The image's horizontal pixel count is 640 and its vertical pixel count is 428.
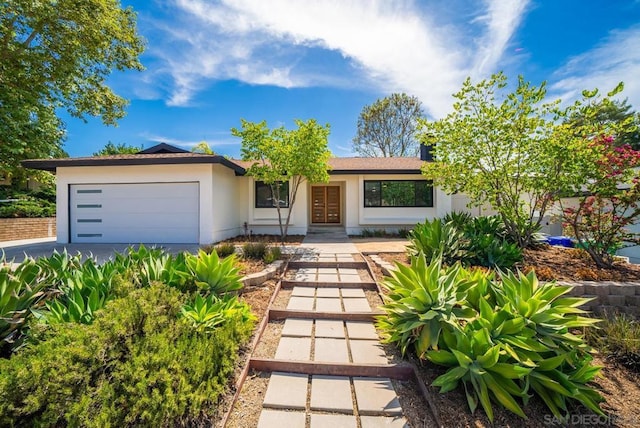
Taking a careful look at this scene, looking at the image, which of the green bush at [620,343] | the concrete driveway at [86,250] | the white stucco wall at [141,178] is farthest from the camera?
the white stucco wall at [141,178]

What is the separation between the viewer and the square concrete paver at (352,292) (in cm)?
487

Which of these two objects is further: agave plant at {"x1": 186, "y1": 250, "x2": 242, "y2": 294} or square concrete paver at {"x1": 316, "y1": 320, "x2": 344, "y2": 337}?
agave plant at {"x1": 186, "y1": 250, "x2": 242, "y2": 294}

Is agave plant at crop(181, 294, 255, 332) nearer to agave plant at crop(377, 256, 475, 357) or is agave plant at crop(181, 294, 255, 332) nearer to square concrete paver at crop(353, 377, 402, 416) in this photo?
square concrete paver at crop(353, 377, 402, 416)

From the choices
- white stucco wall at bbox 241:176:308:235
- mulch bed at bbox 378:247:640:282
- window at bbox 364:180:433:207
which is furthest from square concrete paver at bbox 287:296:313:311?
window at bbox 364:180:433:207

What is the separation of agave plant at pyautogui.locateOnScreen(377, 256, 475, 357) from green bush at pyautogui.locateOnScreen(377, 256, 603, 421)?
1cm

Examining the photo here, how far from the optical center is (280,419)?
233 cm

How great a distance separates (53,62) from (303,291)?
1533cm

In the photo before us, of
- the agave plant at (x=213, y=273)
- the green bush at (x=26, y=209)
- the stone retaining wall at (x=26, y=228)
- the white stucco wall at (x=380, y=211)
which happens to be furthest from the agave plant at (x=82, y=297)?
the green bush at (x=26, y=209)

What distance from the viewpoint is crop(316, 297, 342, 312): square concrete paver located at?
428 cm

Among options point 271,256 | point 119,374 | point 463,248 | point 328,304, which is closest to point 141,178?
point 271,256

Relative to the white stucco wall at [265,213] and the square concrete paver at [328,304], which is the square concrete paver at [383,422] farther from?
the white stucco wall at [265,213]

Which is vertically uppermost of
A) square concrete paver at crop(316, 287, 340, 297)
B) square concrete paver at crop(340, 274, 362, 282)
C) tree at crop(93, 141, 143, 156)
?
tree at crop(93, 141, 143, 156)

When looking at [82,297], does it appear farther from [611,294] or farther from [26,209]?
[26,209]

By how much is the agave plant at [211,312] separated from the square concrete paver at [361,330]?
79cm
